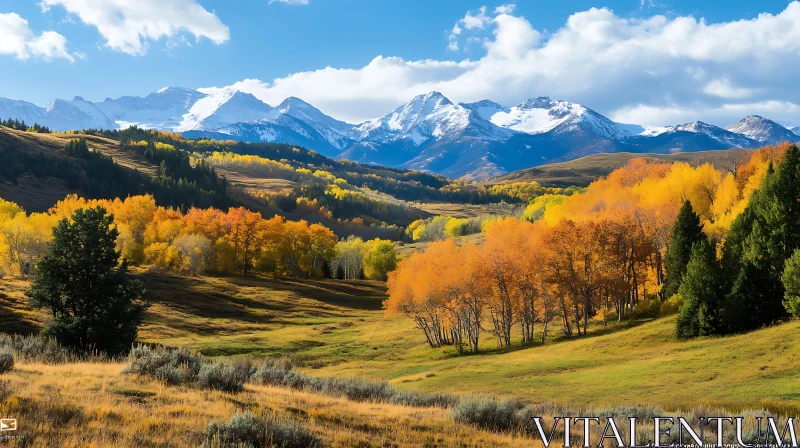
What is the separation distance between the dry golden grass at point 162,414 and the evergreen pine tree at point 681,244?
5178 centimetres

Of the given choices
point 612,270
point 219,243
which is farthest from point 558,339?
point 219,243

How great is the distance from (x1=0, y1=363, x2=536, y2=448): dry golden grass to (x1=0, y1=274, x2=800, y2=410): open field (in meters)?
17.1

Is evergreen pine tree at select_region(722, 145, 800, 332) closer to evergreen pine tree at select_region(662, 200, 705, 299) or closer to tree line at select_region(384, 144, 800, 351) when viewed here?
tree line at select_region(384, 144, 800, 351)

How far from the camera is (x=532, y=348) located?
192 ft

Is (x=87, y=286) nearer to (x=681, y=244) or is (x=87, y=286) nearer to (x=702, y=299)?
(x=702, y=299)

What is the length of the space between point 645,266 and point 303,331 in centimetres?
5211

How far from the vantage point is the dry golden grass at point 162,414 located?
10.9 meters

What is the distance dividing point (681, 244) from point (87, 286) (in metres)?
60.8

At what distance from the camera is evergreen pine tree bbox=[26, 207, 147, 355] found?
114 feet

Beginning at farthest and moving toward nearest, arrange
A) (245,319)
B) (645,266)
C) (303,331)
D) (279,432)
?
1. (245,319)
2. (303,331)
3. (645,266)
4. (279,432)

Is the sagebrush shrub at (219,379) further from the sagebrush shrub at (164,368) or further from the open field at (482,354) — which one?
the open field at (482,354)

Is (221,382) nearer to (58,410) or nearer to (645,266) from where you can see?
(58,410)

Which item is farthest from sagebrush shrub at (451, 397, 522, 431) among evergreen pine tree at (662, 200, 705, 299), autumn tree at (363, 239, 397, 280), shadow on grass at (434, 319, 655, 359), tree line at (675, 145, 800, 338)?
autumn tree at (363, 239, 397, 280)

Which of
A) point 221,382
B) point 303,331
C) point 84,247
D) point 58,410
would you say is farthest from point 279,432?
point 303,331
